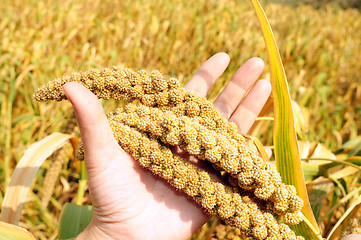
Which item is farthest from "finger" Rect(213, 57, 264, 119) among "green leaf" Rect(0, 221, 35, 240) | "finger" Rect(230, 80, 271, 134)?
"green leaf" Rect(0, 221, 35, 240)

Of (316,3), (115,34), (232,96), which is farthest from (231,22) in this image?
(316,3)

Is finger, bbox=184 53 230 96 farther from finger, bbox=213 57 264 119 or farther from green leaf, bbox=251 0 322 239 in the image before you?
green leaf, bbox=251 0 322 239

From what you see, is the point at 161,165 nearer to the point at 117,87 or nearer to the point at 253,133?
the point at 117,87

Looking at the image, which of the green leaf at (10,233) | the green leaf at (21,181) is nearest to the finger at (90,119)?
the green leaf at (10,233)

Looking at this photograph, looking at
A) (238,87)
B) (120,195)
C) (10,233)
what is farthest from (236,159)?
(10,233)

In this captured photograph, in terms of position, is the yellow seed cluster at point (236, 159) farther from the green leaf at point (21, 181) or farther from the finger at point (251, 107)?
the green leaf at point (21, 181)

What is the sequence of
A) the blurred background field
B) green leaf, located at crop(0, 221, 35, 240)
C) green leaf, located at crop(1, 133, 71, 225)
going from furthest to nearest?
the blurred background field
green leaf, located at crop(1, 133, 71, 225)
green leaf, located at crop(0, 221, 35, 240)

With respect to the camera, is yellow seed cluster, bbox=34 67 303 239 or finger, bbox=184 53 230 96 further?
finger, bbox=184 53 230 96

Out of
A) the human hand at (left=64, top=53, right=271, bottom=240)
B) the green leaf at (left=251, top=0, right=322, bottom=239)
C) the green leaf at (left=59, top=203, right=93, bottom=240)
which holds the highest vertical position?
the green leaf at (left=251, top=0, right=322, bottom=239)
